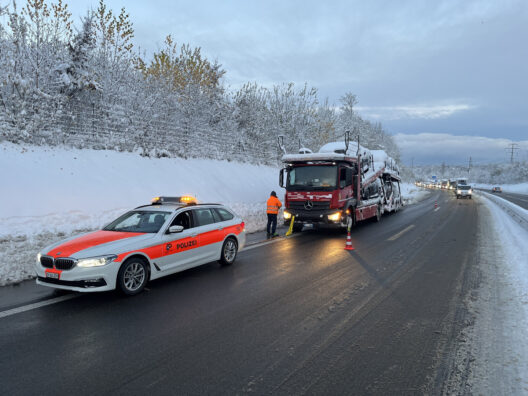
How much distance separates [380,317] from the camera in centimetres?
509

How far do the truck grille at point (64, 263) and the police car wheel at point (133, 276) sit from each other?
2.34 ft

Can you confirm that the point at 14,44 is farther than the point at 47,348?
Yes

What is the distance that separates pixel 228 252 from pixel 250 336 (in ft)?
12.8

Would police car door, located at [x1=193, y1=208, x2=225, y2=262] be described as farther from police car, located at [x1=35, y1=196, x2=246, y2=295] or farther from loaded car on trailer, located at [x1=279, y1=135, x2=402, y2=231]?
loaded car on trailer, located at [x1=279, y1=135, x2=402, y2=231]

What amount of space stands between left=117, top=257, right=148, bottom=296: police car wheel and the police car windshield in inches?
30.3

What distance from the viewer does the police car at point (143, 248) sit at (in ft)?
17.9

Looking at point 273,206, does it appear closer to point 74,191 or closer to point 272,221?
point 272,221

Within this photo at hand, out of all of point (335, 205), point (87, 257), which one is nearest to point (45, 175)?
point (87, 257)

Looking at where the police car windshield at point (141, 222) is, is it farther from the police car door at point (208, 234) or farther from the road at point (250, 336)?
the road at point (250, 336)

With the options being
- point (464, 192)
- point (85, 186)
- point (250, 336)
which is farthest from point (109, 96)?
point (464, 192)

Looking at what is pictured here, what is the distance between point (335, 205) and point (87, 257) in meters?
9.25

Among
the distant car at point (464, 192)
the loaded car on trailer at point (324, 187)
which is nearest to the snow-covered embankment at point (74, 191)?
the loaded car on trailer at point (324, 187)

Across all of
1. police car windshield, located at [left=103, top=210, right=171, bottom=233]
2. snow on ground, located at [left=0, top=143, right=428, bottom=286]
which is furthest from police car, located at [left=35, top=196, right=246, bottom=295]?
snow on ground, located at [left=0, top=143, right=428, bottom=286]

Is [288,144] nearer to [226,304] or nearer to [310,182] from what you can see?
[310,182]
